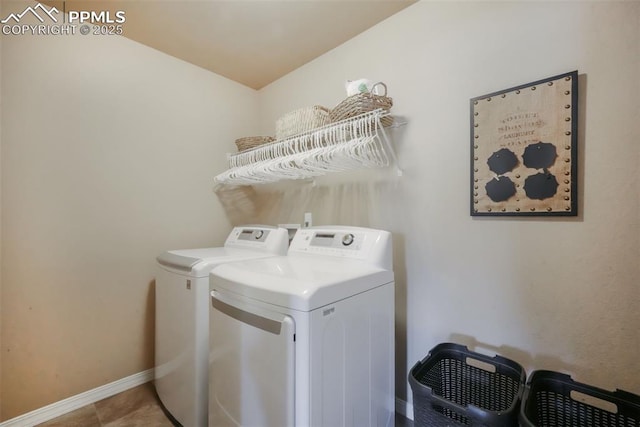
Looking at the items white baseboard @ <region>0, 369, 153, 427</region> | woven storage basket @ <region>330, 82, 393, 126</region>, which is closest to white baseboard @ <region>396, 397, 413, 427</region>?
woven storage basket @ <region>330, 82, 393, 126</region>

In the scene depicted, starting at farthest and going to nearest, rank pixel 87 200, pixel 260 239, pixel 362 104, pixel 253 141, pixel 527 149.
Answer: pixel 253 141 < pixel 260 239 < pixel 87 200 < pixel 362 104 < pixel 527 149

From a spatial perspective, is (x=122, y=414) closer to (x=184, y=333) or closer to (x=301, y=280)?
(x=184, y=333)

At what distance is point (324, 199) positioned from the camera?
2057 millimetres

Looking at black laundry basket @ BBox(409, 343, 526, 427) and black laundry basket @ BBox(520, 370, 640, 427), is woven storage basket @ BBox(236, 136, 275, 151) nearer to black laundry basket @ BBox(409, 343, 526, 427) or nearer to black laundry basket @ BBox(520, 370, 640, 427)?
black laundry basket @ BBox(409, 343, 526, 427)

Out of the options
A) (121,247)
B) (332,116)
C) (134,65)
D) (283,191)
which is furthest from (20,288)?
(332,116)

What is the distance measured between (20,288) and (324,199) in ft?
6.07

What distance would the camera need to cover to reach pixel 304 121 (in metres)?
1.71

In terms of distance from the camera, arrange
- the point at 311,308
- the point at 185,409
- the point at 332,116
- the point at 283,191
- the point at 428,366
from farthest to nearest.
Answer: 1. the point at 283,191
2. the point at 332,116
3. the point at 185,409
4. the point at 428,366
5. the point at 311,308

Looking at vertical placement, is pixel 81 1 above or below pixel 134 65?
above

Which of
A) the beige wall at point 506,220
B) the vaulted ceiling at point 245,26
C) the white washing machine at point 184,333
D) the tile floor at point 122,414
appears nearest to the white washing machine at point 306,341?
the white washing machine at point 184,333

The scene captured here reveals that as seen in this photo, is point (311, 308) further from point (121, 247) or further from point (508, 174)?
point (121, 247)

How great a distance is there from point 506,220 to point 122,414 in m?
2.37

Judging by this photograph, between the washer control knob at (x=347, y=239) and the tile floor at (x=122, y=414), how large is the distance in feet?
3.46

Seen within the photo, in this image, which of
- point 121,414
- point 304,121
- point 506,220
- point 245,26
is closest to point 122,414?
point 121,414
